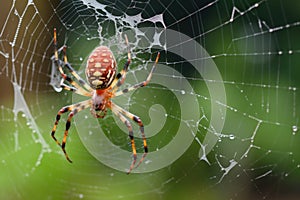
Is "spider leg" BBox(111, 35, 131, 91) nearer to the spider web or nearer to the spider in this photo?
the spider

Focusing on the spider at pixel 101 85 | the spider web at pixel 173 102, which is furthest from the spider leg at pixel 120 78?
the spider web at pixel 173 102

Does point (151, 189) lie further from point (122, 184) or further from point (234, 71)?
point (234, 71)

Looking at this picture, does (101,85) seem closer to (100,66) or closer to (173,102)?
(100,66)

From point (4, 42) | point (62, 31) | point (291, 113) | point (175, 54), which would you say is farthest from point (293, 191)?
point (4, 42)

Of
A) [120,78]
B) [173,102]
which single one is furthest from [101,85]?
[173,102]

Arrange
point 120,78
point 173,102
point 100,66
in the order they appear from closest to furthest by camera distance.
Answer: point 100,66, point 120,78, point 173,102

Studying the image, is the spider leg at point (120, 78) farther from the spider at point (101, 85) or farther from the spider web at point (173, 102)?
the spider web at point (173, 102)
